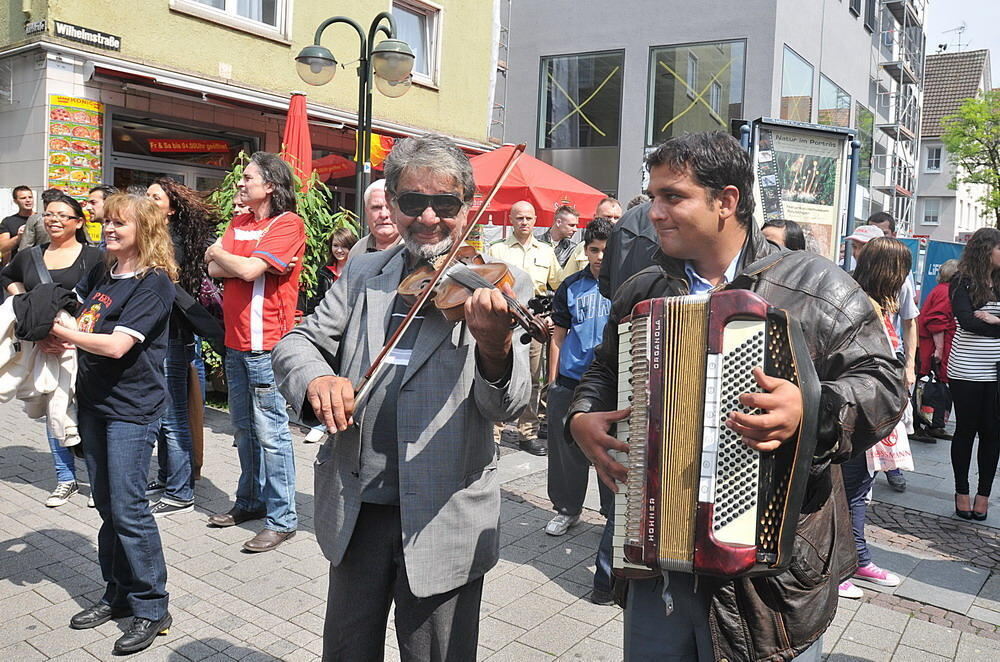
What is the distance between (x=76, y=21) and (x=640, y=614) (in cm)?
1051

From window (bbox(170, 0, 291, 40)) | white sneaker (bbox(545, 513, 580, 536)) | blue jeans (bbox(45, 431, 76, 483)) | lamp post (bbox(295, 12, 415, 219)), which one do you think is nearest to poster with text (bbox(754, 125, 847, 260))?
white sneaker (bbox(545, 513, 580, 536))

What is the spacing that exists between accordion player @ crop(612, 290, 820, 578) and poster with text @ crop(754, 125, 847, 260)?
526 centimetres

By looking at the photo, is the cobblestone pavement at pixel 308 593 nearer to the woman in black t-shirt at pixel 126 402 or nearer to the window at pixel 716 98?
the woman in black t-shirt at pixel 126 402

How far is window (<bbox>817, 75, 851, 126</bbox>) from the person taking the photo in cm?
2100

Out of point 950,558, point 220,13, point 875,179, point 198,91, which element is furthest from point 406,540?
point 875,179

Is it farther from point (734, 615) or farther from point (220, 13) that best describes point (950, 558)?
point (220, 13)

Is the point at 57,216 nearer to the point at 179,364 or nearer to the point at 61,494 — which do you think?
the point at 179,364

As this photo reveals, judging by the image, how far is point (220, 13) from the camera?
11336mm

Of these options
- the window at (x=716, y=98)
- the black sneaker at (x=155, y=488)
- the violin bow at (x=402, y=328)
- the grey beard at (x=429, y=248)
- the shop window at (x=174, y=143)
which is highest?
the window at (x=716, y=98)

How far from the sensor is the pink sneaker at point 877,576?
181 inches

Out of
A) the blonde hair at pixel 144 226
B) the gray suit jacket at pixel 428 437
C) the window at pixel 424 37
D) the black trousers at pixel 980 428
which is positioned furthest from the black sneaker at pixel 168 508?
the window at pixel 424 37

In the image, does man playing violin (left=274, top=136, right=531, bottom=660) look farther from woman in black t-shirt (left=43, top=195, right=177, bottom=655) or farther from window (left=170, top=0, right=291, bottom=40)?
window (left=170, top=0, right=291, bottom=40)

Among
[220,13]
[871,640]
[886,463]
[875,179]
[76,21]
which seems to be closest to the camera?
[871,640]

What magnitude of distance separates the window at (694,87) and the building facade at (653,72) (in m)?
0.02
